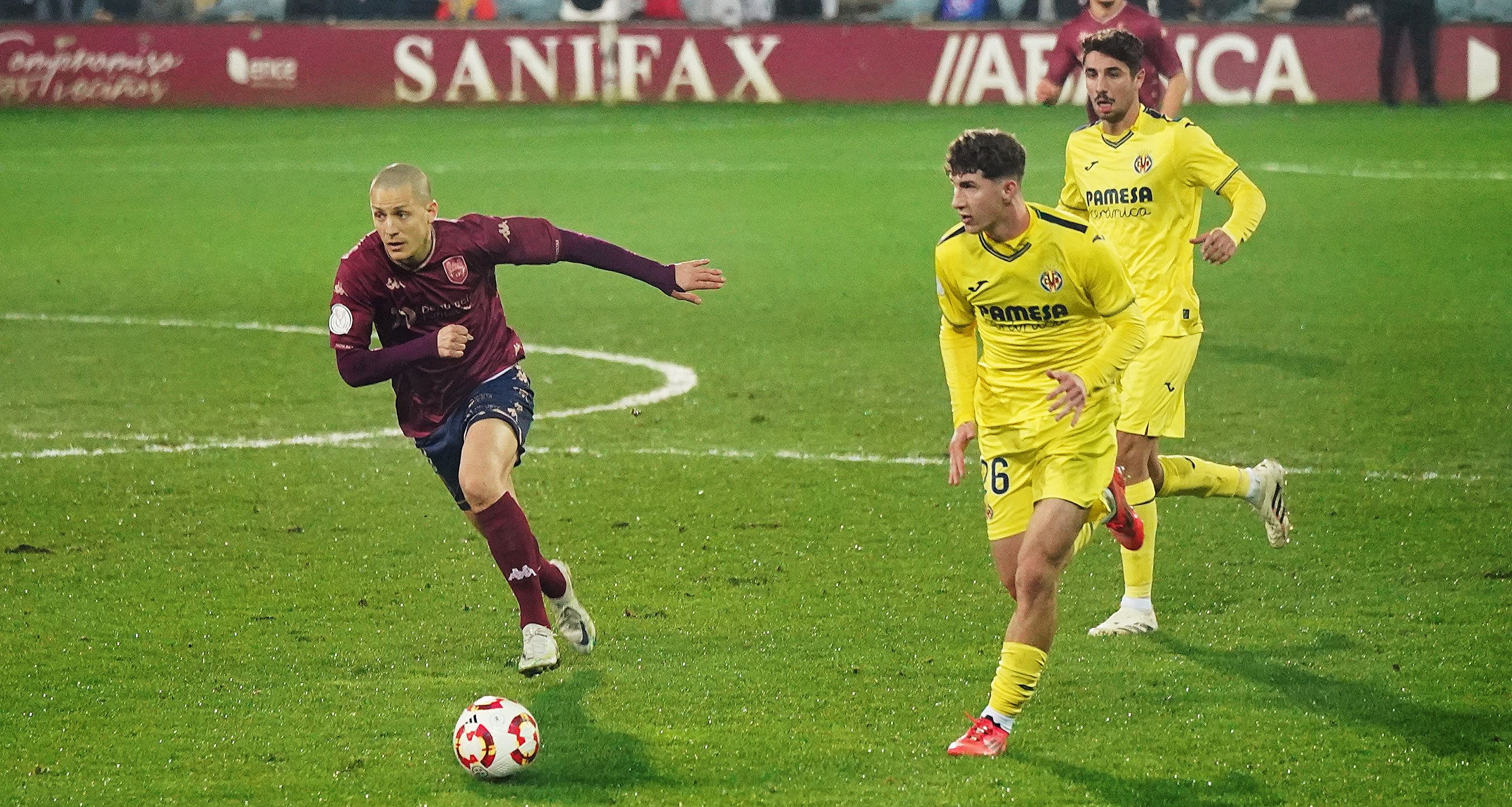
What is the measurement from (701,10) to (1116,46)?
22133 mm

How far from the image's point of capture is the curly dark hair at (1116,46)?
714 centimetres

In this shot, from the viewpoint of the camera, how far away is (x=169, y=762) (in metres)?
5.75

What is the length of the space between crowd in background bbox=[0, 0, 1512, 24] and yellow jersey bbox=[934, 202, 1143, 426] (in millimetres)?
22185

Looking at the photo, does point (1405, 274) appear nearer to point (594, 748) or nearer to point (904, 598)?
point (904, 598)

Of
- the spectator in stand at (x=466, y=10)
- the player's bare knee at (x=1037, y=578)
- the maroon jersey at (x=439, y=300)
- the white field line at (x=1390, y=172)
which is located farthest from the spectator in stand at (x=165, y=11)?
the player's bare knee at (x=1037, y=578)

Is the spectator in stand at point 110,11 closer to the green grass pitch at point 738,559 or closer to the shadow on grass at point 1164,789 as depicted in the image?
the green grass pitch at point 738,559

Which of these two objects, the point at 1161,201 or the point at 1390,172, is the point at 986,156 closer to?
the point at 1161,201

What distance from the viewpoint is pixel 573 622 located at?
6867 millimetres

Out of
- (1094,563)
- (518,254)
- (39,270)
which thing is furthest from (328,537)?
(39,270)

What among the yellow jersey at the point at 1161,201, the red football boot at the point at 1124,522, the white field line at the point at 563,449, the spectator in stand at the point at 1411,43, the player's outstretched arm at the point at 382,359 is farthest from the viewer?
the spectator in stand at the point at 1411,43

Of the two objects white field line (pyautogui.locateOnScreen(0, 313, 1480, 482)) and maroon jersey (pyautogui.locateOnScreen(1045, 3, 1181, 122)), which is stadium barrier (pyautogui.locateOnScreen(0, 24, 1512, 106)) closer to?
maroon jersey (pyautogui.locateOnScreen(1045, 3, 1181, 122))

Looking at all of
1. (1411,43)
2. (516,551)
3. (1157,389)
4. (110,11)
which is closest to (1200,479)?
(1157,389)

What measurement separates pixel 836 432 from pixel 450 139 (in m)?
15.4

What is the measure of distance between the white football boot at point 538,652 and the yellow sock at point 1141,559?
2.12 meters
